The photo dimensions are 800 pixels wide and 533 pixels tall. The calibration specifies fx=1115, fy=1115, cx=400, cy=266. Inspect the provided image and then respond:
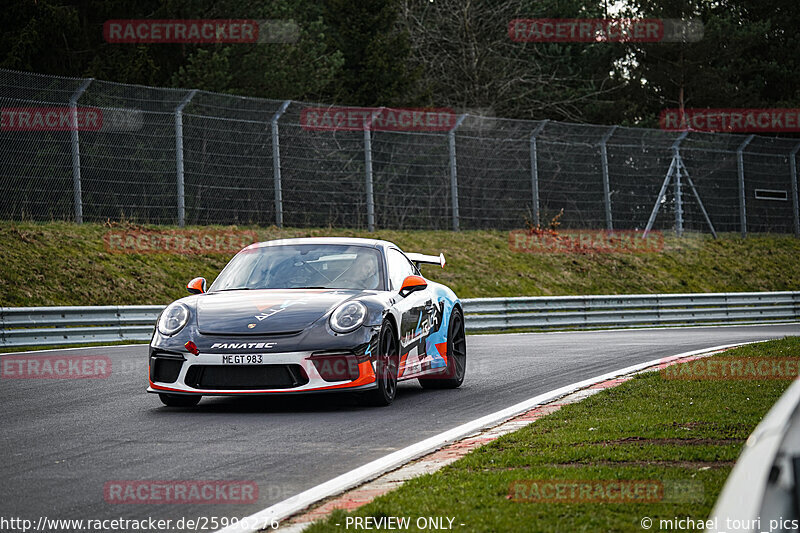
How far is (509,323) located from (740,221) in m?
16.1

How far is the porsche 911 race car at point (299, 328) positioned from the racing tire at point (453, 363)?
1.18 feet

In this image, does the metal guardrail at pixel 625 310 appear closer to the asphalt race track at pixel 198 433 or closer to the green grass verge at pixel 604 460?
the asphalt race track at pixel 198 433

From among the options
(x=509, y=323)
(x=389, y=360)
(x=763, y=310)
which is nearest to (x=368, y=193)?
(x=509, y=323)

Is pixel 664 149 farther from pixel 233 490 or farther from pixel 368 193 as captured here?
pixel 233 490

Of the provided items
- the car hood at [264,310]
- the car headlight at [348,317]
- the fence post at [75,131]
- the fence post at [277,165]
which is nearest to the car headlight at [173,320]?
the car hood at [264,310]

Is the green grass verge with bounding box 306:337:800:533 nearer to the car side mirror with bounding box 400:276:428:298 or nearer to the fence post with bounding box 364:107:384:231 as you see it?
the car side mirror with bounding box 400:276:428:298

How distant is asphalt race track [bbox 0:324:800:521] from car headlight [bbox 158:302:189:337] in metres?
0.64

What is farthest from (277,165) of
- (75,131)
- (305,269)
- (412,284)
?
(412,284)

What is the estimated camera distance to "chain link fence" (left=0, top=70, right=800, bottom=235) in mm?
20656

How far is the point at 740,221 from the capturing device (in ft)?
115

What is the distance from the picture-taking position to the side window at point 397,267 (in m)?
9.91

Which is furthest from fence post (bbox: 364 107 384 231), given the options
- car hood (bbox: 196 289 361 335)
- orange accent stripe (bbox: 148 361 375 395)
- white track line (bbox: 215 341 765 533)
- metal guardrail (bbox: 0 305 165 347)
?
orange accent stripe (bbox: 148 361 375 395)

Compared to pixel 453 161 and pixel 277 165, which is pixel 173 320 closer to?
pixel 277 165

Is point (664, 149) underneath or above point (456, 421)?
above
